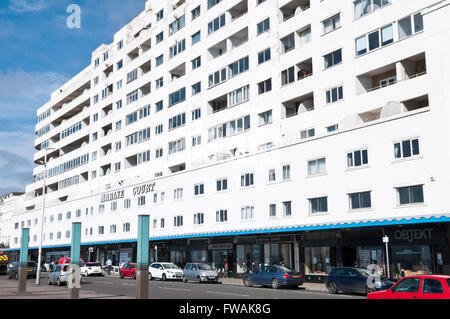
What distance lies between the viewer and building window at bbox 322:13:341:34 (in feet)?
124

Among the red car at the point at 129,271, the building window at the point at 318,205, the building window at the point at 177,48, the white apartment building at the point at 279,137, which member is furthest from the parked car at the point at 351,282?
the building window at the point at 177,48

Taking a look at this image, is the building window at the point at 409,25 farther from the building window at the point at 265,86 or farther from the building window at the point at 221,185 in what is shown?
the building window at the point at 221,185

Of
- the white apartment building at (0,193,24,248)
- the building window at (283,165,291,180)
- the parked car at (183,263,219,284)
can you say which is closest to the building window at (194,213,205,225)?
the parked car at (183,263,219,284)

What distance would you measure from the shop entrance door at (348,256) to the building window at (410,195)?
18.5ft

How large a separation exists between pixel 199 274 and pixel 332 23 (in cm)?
2209

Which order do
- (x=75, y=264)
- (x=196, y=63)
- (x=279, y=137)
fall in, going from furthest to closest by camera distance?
(x=196, y=63)
(x=279, y=137)
(x=75, y=264)

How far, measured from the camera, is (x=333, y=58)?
37750mm

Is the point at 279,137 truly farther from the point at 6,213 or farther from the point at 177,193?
the point at 6,213

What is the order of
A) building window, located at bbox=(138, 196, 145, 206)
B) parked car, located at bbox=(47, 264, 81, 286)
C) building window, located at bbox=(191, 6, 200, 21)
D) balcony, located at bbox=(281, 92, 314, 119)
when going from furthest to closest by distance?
building window, located at bbox=(138, 196, 145, 206), building window, located at bbox=(191, 6, 200, 21), balcony, located at bbox=(281, 92, 314, 119), parked car, located at bbox=(47, 264, 81, 286)

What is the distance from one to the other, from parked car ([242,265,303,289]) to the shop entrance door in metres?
4.64

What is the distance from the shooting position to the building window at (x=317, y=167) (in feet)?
116

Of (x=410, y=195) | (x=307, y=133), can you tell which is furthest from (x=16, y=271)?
(x=410, y=195)

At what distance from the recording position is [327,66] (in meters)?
38.3

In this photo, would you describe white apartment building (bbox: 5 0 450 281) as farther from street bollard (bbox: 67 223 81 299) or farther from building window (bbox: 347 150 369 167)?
street bollard (bbox: 67 223 81 299)
